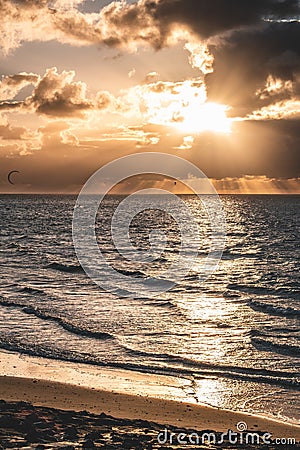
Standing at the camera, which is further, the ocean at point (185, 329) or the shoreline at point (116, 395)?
the ocean at point (185, 329)

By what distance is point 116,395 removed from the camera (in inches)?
507

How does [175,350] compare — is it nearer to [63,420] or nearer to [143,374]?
[143,374]

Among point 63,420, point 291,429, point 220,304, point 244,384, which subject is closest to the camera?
point 63,420

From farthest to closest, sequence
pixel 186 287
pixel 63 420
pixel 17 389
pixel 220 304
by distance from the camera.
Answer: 1. pixel 186 287
2. pixel 220 304
3. pixel 17 389
4. pixel 63 420

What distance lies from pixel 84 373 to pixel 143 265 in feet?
94.5

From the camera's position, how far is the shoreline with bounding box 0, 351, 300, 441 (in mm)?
11336

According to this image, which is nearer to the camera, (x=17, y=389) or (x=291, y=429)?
(x=291, y=429)

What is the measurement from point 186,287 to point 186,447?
2192cm

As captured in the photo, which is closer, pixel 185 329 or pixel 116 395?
pixel 116 395

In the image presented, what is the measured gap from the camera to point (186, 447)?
373 inches

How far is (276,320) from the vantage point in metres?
22.2

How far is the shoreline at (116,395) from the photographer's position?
37.2 ft

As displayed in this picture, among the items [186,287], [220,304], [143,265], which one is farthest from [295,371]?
[143,265]

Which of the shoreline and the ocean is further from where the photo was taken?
the ocean
